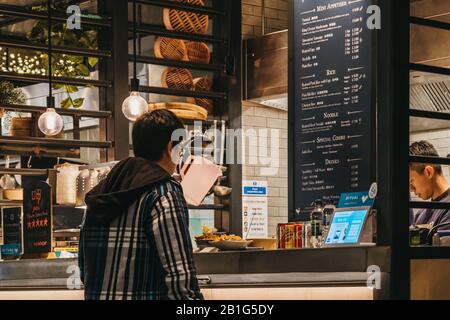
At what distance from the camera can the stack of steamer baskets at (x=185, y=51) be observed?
8.48 meters

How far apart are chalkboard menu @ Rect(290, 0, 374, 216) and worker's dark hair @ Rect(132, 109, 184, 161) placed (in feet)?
7.15

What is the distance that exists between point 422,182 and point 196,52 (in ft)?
11.5

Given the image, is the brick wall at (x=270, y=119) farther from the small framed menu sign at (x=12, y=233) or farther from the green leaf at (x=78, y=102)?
the small framed menu sign at (x=12, y=233)

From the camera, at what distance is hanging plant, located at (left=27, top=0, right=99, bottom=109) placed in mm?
8008

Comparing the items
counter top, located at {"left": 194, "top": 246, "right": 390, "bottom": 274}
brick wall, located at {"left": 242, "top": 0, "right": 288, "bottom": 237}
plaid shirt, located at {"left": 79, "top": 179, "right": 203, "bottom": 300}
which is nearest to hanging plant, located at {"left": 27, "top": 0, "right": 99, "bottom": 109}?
brick wall, located at {"left": 242, "top": 0, "right": 288, "bottom": 237}

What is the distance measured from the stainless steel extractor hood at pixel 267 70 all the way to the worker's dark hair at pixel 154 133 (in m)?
5.42

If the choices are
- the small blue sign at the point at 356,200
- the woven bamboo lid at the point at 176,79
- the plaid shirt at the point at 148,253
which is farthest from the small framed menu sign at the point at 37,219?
the plaid shirt at the point at 148,253

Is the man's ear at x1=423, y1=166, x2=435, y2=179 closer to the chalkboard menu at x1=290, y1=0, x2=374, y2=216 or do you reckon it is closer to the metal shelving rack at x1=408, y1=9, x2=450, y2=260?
the chalkboard menu at x1=290, y1=0, x2=374, y2=216

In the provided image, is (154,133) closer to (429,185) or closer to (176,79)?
(429,185)

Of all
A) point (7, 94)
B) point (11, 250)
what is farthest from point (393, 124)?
point (7, 94)

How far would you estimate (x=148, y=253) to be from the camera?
2.85 m
